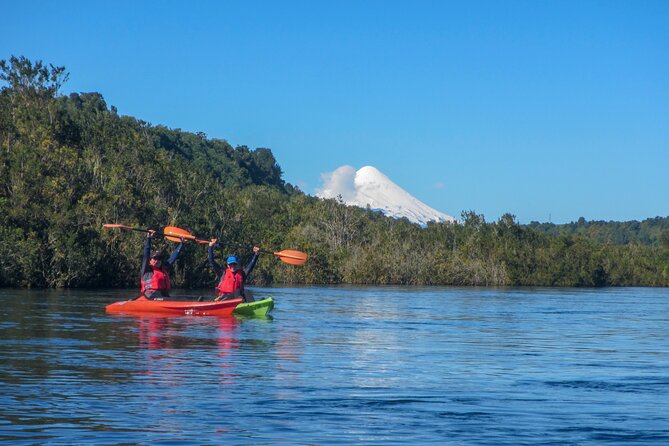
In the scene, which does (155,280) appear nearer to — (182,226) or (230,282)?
(230,282)

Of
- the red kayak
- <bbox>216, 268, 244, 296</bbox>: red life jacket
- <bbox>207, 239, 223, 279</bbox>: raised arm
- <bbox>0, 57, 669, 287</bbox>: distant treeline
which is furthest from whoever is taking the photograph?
<bbox>0, 57, 669, 287</bbox>: distant treeline

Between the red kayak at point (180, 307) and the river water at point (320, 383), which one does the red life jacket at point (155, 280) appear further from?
the river water at point (320, 383)

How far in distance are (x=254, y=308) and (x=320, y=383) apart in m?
13.2

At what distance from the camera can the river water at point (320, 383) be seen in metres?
10.0

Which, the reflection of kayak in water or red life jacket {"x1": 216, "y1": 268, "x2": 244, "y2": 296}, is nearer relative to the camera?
the reflection of kayak in water

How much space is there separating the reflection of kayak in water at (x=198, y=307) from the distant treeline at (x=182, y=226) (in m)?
14.8

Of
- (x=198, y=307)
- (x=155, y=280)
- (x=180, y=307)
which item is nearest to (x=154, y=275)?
(x=155, y=280)

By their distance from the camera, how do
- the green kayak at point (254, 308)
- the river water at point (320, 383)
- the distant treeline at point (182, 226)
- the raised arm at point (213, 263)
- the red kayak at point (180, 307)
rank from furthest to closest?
the distant treeline at point (182, 226), the green kayak at point (254, 308), the red kayak at point (180, 307), the raised arm at point (213, 263), the river water at point (320, 383)

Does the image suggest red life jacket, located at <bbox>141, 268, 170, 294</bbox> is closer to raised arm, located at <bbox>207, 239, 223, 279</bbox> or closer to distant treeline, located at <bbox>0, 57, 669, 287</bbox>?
raised arm, located at <bbox>207, 239, 223, 279</bbox>

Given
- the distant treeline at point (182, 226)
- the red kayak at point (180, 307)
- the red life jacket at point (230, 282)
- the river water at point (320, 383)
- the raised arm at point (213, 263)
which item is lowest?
the river water at point (320, 383)

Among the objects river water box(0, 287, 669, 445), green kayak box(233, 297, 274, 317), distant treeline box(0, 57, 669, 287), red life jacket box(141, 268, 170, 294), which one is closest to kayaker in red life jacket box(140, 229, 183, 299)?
red life jacket box(141, 268, 170, 294)

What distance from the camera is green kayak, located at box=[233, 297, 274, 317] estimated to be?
2650 cm

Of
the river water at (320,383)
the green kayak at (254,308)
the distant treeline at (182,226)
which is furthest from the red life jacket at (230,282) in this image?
the distant treeline at (182,226)

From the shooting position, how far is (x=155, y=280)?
89.2 feet
